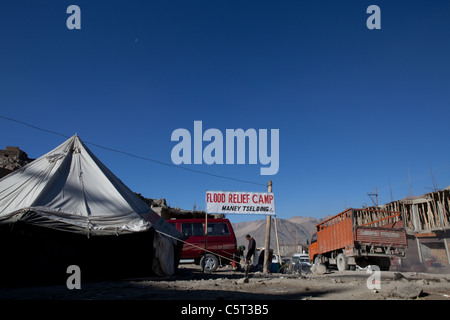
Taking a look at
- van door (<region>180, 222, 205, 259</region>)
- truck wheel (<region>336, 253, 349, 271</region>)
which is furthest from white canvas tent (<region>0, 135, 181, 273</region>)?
truck wheel (<region>336, 253, 349, 271</region>)

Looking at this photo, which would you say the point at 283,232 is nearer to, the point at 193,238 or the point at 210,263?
the point at 193,238

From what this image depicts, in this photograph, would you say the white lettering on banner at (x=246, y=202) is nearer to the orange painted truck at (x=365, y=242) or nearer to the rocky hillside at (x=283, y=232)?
the orange painted truck at (x=365, y=242)

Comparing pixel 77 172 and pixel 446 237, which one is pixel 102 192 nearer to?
pixel 77 172

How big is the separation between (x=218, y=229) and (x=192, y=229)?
107 cm

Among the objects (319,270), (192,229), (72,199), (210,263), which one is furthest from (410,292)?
(192,229)

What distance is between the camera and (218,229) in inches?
503

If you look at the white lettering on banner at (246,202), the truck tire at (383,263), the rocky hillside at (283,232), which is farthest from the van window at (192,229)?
the rocky hillside at (283,232)

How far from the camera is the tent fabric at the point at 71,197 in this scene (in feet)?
22.7

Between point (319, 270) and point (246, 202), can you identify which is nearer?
point (246, 202)

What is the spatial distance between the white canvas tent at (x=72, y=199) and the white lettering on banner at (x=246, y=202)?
3207 mm

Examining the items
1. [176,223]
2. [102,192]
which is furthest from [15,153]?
[102,192]

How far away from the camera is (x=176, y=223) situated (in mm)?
12836
